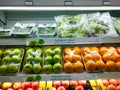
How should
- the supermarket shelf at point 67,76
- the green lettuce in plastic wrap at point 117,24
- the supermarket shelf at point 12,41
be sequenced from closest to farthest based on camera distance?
the supermarket shelf at point 67,76
the supermarket shelf at point 12,41
the green lettuce in plastic wrap at point 117,24

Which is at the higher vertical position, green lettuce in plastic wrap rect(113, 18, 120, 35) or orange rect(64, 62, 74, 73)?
green lettuce in plastic wrap rect(113, 18, 120, 35)

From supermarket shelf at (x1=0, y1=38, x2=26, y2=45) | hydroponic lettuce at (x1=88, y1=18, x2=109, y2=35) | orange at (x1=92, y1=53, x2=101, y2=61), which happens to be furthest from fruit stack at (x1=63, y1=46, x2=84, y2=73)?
supermarket shelf at (x1=0, y1=38, x2=26, y2=45)

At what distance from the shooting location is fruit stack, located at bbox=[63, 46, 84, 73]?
1818 millimetres

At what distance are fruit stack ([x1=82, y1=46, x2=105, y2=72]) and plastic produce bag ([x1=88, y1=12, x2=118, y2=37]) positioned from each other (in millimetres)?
164

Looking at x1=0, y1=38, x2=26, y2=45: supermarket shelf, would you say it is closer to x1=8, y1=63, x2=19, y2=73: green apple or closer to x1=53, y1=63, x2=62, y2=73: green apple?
x1=8, y1=63, x2=19, y2=73: green apple

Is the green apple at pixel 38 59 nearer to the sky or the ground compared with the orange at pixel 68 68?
nearer to the sky

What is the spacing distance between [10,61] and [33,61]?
0.19 meters

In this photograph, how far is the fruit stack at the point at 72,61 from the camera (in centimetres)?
182

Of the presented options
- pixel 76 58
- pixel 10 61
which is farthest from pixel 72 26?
pixel 10 61

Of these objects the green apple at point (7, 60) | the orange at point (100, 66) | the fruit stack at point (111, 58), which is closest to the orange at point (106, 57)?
the fruit stack at point (111, 58)

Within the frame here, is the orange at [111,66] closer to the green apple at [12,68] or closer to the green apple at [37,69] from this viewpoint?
the green apple at [37,69]

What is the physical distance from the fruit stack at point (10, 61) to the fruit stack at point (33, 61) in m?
0.06

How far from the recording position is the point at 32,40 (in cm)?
189

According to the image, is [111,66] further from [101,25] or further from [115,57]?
[101,25]
